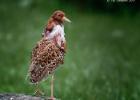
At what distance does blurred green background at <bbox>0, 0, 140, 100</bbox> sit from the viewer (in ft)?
53.0

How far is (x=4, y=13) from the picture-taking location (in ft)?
89.8

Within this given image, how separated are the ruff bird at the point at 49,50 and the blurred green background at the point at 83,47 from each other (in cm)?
340

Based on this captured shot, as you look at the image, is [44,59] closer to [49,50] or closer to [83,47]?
[49,50]

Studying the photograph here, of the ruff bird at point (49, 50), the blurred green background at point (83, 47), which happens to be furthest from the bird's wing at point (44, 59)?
the blurred green background at point (83, 47)

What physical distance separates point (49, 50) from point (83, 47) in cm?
1238

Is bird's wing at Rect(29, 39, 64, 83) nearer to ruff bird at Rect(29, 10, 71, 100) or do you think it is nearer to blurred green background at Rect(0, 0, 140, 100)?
ruff bird at Rect(29, 10, 71, 100)

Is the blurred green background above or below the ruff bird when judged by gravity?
above

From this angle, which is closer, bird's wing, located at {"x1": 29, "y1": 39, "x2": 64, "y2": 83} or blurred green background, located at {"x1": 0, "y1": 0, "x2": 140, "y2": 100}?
bird's wing, located at {"x1": 29, "y1": 39, "x2": 64, "y2": 83}

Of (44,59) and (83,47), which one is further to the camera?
(83,47)

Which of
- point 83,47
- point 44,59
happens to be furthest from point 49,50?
point 83,47

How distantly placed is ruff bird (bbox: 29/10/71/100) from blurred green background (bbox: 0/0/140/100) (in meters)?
3.40

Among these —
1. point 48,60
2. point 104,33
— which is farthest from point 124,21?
point 48,60

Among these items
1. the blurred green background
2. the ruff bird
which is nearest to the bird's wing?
the ruff bird

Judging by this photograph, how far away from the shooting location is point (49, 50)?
10.2 meters
